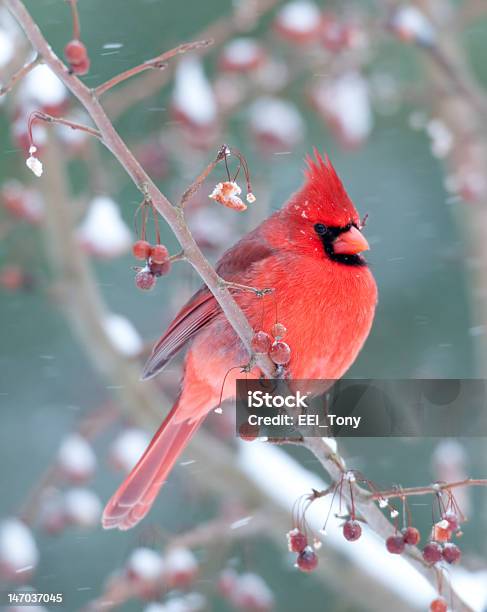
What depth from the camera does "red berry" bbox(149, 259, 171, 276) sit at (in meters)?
1.54

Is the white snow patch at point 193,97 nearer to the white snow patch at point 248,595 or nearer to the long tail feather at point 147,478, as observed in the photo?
the long tail feather at point 147,478

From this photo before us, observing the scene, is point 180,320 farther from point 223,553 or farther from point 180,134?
point 180,134

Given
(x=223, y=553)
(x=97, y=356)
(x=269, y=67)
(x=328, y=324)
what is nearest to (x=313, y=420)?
(x=328, y=324)

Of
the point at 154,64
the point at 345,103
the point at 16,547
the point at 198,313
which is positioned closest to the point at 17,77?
the point at 154,64

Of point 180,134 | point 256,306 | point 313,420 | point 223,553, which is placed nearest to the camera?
point 313,420

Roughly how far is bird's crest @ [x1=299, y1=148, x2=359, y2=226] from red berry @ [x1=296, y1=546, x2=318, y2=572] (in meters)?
0.85

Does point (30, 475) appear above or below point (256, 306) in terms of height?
above

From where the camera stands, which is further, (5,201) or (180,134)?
(180,134)

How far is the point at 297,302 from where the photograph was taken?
2271 mm

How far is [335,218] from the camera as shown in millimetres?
2314

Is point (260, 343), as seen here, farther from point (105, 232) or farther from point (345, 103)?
point (345, 103)

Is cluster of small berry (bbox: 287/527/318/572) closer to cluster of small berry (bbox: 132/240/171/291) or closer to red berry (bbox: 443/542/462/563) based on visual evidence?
red berry (bbox: 443/542/462/563)

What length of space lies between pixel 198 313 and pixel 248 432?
536 millimetres

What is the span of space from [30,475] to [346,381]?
319 cm
